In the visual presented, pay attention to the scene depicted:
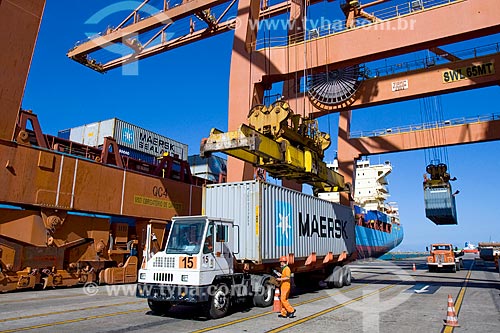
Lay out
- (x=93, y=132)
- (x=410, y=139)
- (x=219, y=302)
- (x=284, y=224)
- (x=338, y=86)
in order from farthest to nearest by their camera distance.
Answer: (x=93, y=132) → (x=410, y=139) → (x=338, y=86) → (x=284, y=224) → (x=219, y=302)

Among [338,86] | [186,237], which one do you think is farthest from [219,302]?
[338,86]

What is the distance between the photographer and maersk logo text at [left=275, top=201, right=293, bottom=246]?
441 inches

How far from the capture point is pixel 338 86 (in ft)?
66.0

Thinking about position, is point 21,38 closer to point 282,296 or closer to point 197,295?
point 197,295

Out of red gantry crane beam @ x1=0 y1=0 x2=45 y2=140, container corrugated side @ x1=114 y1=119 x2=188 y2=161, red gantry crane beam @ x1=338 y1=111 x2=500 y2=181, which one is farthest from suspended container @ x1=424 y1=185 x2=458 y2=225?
red gantry crane beam @ x1=0 y1=0 x2=45 y2=140

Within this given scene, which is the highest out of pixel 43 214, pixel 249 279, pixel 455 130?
pixel 455 130

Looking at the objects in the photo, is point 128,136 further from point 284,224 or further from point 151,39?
point 284,224

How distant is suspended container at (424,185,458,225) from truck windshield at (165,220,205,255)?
836 inches

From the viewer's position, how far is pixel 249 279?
10.1m

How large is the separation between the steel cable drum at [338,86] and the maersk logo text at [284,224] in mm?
10134

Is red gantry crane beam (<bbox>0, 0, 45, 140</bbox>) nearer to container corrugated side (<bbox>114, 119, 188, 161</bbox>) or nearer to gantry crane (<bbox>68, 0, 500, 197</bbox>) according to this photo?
gantry crane (<bbox>68, 0, 500, 197</bbox>)

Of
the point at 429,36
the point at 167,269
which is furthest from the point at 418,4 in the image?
the point at 167,269

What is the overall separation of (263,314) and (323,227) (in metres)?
5.77

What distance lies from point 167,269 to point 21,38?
9.82 m
